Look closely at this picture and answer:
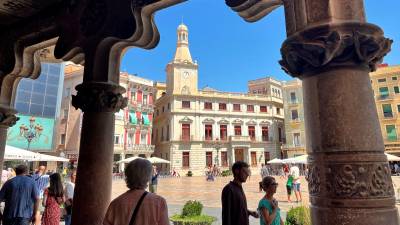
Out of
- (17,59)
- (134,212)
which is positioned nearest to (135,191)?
(134,212)

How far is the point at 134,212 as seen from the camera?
1.90m

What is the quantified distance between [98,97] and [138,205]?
1.79 meters

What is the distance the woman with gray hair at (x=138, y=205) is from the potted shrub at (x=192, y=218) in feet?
14.0

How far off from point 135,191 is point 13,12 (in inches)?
Answer: 145

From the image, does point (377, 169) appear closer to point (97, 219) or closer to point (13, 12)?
point (97, 219)

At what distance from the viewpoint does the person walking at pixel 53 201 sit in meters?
4.11

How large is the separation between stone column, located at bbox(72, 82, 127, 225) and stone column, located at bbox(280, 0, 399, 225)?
2318 mm

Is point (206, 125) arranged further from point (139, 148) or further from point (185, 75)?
point (139, 148)

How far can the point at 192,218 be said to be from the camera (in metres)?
6.21

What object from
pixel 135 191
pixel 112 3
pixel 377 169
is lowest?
pixel 135 191

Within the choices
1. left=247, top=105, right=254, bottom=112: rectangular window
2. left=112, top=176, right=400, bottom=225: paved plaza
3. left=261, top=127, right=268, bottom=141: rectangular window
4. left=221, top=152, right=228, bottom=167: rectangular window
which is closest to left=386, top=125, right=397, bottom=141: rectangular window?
left=261, top=127, right=268, bottom=141: rectangular window

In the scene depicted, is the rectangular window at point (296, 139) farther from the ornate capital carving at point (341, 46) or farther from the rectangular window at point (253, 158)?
the ornate capital carving at point (341, 46)

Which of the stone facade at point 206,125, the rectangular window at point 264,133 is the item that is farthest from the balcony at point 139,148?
the rectangular window at point 264,133

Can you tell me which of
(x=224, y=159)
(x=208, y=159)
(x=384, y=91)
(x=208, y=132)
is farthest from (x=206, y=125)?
(x=384, y=91)
